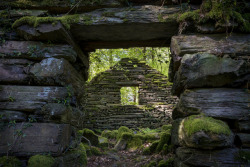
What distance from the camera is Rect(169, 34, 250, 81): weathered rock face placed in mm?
2615

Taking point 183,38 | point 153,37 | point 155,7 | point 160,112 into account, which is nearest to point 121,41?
point 153,37

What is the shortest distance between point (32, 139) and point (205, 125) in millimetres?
Answer: 2282

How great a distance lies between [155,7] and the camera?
117 inches

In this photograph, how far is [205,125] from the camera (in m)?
2.12

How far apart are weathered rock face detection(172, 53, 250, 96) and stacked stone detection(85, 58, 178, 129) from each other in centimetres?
642

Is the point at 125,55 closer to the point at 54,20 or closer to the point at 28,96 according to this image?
the point at 54,20

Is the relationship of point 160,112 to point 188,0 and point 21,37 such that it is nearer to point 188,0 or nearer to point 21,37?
point 188,0

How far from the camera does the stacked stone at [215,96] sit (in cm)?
217

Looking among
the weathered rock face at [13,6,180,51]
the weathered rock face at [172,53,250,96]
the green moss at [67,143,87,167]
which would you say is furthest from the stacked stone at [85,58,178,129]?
the weathered rock face at [172,53,250,96]

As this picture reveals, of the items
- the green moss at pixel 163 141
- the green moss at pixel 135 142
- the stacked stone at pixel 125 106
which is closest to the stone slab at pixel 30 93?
the green moss at pixel 163 141

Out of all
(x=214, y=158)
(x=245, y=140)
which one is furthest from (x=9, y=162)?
(x=245, y=140)

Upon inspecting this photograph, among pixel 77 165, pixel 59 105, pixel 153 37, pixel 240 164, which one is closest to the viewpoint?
pixel 240 164

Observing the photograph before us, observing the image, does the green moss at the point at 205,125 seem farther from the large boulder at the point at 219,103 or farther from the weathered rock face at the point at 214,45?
the weathered rock face at the point at 214,45

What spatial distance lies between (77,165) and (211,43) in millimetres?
2854
